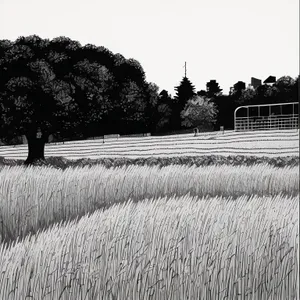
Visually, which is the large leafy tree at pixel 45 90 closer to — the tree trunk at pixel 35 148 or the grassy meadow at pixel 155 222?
the tree trunk at pixel 35 148

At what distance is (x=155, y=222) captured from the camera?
95.5 inches

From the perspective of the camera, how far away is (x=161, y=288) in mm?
2246

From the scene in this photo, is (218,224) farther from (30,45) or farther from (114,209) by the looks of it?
(30,45)

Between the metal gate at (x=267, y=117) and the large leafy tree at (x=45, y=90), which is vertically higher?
the large leafy tree at (x=45, y=90)

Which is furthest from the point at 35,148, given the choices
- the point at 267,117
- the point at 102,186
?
the point at 267,117

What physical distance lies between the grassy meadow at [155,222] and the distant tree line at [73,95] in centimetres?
11

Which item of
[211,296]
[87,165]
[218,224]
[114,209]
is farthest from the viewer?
[87,165]

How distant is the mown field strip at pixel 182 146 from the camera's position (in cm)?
256

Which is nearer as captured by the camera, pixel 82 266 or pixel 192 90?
pixel 82 266

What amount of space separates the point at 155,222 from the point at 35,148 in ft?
3.11

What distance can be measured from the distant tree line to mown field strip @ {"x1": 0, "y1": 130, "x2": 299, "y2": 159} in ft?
0.19

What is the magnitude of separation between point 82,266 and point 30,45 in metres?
1.39

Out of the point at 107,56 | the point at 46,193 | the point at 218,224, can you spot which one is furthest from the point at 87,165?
the point at 218,224

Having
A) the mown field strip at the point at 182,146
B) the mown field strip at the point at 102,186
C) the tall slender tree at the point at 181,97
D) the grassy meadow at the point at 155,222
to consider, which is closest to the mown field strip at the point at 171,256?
the grassy meadow at the point at 155,222
